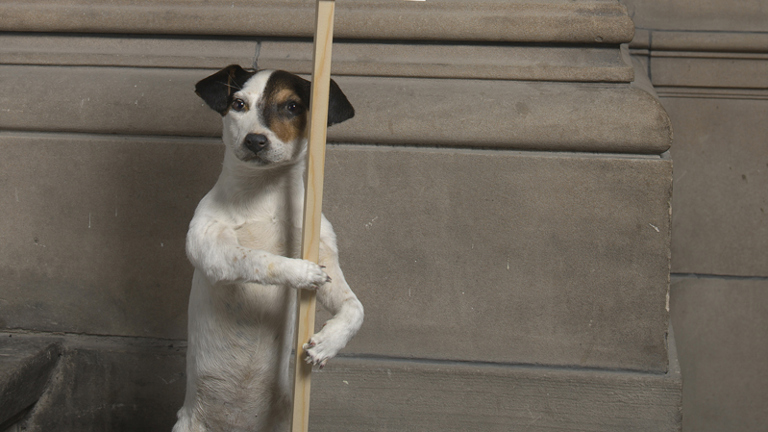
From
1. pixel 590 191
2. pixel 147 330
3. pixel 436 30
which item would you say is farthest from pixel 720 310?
pixel 147 330

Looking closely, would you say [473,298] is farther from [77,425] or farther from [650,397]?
[77,425]

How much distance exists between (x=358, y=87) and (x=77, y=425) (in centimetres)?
197

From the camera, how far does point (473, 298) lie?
2.72 meters

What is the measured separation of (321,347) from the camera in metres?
1.75

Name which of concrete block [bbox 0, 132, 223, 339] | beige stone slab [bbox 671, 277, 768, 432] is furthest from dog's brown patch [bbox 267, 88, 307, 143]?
beige stone slab [bbox 671, 277, 768, 432]

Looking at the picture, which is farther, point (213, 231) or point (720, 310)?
point (720, 310)

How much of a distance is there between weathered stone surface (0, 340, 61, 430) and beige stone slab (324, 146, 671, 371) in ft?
4.28

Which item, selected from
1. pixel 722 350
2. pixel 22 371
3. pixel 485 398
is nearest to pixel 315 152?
pixel 485 398

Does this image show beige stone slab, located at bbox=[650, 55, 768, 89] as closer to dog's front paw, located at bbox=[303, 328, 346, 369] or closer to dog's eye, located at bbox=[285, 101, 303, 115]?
dog's eye, located at bbox=[285, 101, 303, 115]

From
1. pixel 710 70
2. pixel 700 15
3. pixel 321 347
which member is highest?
pixel 700 15

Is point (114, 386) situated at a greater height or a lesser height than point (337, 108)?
lesser

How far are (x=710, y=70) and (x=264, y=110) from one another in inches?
99.5

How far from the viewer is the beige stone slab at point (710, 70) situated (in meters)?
3.27

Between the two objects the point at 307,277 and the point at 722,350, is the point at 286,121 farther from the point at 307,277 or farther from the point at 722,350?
the point at 722,350
